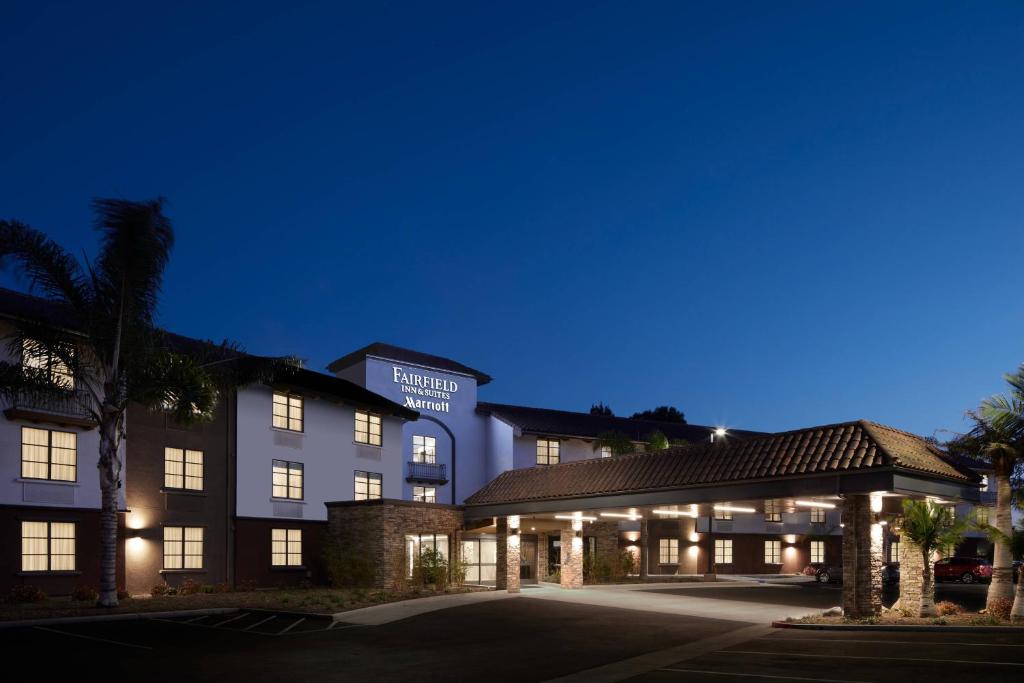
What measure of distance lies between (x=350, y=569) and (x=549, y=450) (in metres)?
22.6

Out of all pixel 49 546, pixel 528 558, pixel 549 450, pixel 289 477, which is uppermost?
pixel 549 450

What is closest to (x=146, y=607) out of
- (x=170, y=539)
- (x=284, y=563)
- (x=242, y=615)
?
(x=242, y=615)

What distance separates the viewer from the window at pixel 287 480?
131ft

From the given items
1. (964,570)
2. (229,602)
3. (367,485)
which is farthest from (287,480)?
(964,570)

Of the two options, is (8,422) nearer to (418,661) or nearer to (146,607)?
(146,607)

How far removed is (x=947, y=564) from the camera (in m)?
50.5

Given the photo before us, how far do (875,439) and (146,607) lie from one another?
70.4 feet

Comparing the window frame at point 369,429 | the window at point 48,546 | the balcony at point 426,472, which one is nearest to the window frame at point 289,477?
the window frame at point 369,429

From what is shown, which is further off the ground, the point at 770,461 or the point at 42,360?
the point at 42,360

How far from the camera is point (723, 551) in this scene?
207ft

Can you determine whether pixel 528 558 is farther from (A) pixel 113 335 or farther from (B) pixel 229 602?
(A) pixel 113 335

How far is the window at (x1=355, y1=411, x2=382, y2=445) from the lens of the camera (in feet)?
145

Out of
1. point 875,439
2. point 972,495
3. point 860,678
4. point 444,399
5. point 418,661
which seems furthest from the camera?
point 444,399

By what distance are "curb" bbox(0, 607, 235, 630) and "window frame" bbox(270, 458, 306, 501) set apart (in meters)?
11.2
